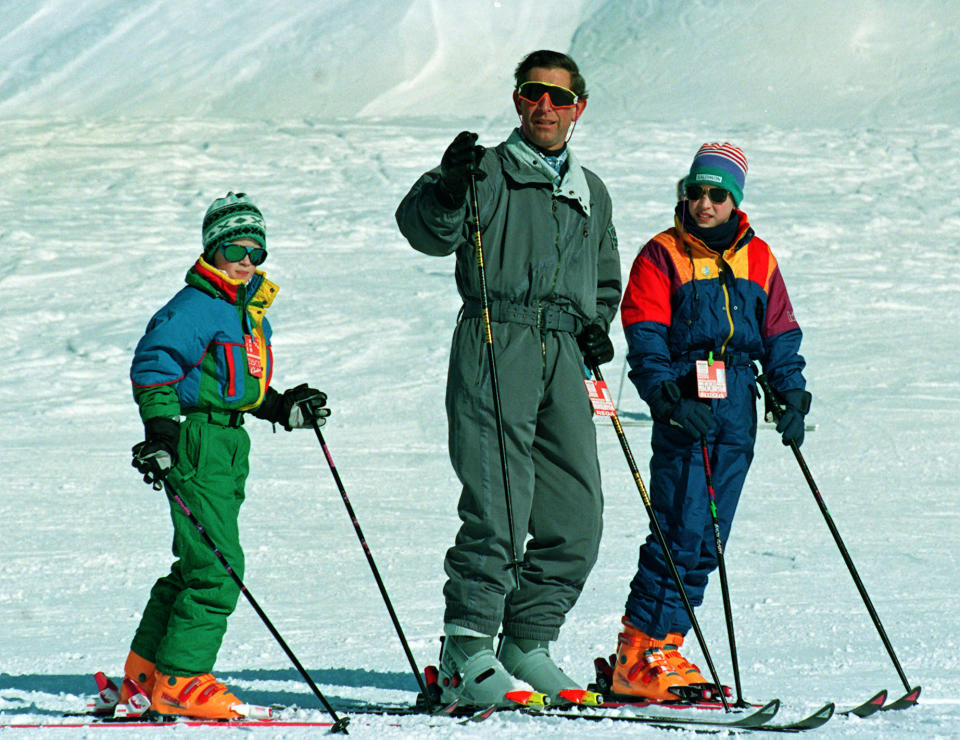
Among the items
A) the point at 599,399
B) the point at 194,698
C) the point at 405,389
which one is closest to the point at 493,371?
the point at 599,399

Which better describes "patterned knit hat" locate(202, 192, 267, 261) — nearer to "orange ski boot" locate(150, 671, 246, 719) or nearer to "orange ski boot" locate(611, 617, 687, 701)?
"orange ski boot" locate(150, 671, 246, 719)

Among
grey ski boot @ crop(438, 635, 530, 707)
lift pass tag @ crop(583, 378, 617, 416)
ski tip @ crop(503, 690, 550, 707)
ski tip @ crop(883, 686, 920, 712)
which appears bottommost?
ski tip @ crop(883, 686, 920, 712)

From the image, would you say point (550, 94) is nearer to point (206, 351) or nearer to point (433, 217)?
point (433, 217)

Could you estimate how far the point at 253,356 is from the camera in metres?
3.81

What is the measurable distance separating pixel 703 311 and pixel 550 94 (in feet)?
2.57

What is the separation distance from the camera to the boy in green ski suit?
3660mm

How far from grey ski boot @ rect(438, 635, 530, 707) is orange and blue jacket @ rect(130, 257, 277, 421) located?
92 cm

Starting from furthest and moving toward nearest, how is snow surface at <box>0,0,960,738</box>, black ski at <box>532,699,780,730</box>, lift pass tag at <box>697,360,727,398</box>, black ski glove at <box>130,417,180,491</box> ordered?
snow surface at <box>0,0,960,738</box>
lift pass tag at <box>697,360,727,398</box>
black ski glove at <box>130,417,180,491</box>
black ski at <box>532,699,780,730</box>

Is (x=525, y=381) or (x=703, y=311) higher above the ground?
(x=703, y=311)

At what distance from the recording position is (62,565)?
664cm

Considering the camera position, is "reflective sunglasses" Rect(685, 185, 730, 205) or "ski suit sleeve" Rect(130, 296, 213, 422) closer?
"ski suit sleeve" Rect(130, 296, 213, 422)

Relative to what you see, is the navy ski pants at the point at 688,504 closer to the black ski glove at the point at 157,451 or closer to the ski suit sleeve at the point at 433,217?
the ski suit sleeve at the point at 433,217

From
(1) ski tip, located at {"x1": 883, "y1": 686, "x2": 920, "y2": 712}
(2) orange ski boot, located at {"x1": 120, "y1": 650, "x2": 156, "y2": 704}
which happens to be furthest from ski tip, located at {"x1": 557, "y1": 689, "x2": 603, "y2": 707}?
(2) orange ski boot, located at {"x1": 120, "y1": 650, "x2": 156, "y2": 704}

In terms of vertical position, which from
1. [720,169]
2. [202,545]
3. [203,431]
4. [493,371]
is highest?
[720,169]
